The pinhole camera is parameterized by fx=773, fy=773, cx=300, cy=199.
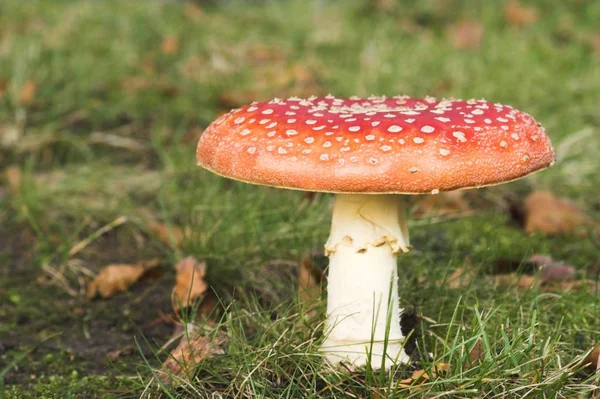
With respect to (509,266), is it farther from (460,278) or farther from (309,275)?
(309,275)

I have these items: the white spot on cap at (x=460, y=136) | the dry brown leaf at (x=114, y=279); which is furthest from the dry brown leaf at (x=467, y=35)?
the white spot on cap at (x=460, y=136)

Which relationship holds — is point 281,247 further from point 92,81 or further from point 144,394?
point 92,81

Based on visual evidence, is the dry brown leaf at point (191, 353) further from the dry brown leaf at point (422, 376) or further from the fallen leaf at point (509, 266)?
the fallen leaf at point (509, 266)

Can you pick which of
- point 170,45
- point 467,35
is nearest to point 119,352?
point 170,45

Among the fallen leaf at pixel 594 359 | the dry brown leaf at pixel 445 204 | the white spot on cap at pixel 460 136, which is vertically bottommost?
the dry brown leaf at pixel 445 204

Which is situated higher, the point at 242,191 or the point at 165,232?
the point at 242,191

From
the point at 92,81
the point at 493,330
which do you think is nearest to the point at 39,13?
the point at 92,81
